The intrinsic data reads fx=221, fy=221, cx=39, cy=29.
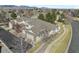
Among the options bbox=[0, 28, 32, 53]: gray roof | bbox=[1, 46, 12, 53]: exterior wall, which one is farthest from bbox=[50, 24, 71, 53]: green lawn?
bbox=[1, 46, 12, 53]: exterior wall

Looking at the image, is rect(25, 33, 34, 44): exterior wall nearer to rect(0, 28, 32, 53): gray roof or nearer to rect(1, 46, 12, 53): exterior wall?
rect(0, 28, 32, 53): gray roof

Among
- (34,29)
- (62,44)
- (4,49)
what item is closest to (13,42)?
(4,49)

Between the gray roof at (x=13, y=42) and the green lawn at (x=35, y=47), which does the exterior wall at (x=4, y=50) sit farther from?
the green lawn at (x=35, y=47)

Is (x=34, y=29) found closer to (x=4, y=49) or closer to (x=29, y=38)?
(x=29, y=38)

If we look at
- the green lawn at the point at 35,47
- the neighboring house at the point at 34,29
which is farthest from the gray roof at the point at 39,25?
the green lawn at the point at 35,47

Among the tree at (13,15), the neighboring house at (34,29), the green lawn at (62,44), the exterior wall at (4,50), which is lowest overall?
the exterior wall at (4,50)
